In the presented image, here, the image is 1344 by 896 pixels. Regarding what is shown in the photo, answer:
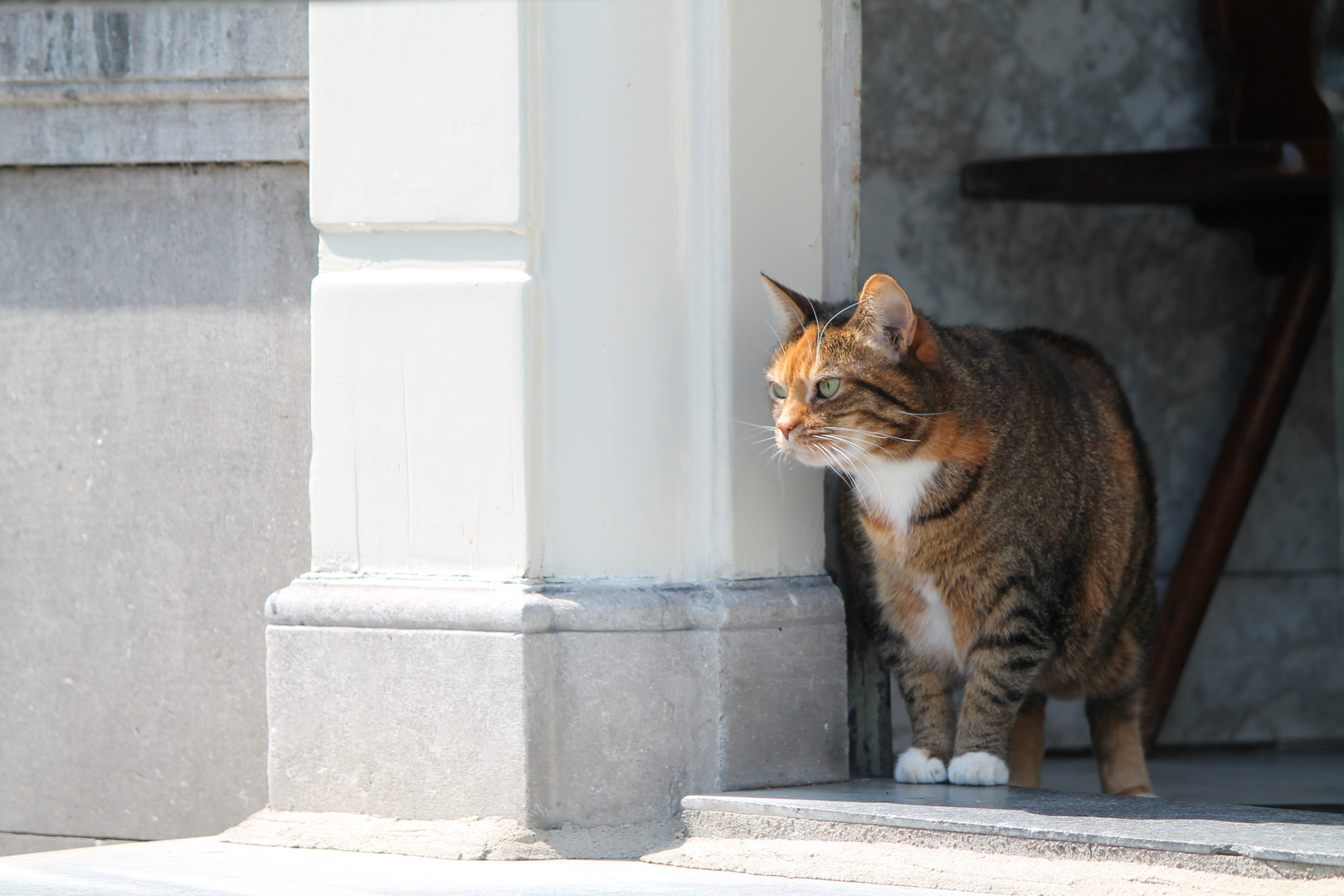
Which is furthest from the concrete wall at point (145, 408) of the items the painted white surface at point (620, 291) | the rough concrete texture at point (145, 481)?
the painted white surface at point (620, 291)

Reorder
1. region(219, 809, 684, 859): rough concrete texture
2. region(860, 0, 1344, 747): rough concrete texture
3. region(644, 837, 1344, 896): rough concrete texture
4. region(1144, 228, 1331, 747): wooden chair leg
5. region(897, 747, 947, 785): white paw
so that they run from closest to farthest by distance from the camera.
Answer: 1. region(644, 837, 1344, 896): rough concrete texture
2. region(219, 809, 684, 859): rough concrete texture
3. region(897, 747, 947, 785): white paw
4. region(1144, 228, 1331, 747): wooden chair leg
5. region(860, 0, 1344, 747): rough concrete texture

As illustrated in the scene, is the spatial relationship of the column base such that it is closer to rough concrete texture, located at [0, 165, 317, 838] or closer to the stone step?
the stone step

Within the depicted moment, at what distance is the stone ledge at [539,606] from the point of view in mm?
2613

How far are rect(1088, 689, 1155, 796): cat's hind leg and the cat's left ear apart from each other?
101 cm

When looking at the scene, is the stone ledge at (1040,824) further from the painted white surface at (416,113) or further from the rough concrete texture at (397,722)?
the painted white surface at (416,113)

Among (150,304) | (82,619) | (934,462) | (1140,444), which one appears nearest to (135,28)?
(150,304)

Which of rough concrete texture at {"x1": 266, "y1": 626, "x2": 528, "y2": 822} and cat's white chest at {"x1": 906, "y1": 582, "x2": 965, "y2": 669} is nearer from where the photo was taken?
rough concrete texture at {"x1": 266, "y1": 626, "x2": 528, "y2": 822}

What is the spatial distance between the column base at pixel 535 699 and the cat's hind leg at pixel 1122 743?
80cm

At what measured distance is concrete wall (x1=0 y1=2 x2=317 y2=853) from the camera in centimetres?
315

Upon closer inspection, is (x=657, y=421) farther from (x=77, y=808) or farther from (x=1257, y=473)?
(x=1257, y=473)

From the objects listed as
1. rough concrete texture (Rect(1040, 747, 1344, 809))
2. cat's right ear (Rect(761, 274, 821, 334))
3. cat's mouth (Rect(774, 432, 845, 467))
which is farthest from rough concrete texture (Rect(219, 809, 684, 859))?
rough concrete texture (Rect(1040, 747, 1344, 809))

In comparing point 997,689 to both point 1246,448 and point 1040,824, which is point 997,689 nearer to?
point 1040,824

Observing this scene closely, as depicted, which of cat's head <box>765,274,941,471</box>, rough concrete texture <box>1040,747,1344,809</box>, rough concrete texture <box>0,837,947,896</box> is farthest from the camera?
rough concrete texture <box>1040,747,1344,809</box>

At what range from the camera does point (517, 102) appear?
263 centimetres
